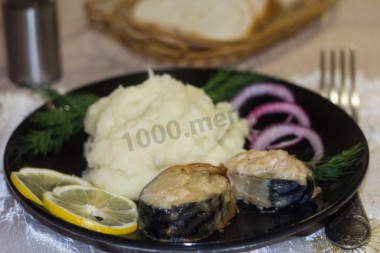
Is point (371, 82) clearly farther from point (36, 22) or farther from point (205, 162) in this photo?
point (36, 22)

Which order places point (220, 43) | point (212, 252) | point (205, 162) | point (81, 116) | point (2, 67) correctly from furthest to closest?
point (2, 67) < point (220, 43) < point (81, 116) < point (205, 162) < point (212, 252)

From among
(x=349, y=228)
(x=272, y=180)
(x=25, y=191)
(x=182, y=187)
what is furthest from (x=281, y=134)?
(x=25, y=191)

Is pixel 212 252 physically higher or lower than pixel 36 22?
lower

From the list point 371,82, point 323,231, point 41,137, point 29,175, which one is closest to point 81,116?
point 41,137

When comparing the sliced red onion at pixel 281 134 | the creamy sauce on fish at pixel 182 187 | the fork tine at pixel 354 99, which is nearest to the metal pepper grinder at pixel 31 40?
the sliced red onion at pixel 281 134

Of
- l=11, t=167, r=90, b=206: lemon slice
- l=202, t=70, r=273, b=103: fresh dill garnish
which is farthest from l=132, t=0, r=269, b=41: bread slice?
l=11, t=167, r=90, b=206: lemon slice

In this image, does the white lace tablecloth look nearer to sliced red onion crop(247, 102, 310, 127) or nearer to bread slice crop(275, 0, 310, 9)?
bread slice crop(275, 0, 310, 9)

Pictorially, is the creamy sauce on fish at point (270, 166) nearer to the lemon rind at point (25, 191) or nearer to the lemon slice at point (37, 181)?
the lemon slice at point (37, 181)
